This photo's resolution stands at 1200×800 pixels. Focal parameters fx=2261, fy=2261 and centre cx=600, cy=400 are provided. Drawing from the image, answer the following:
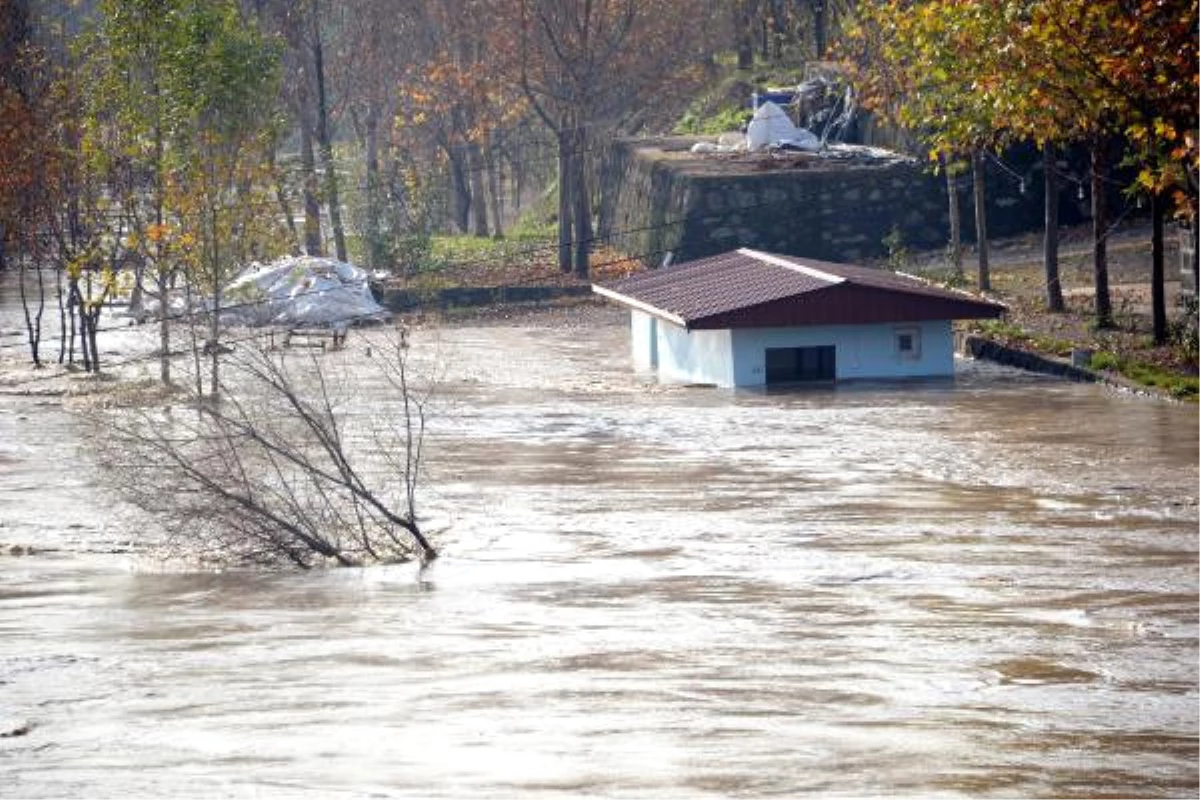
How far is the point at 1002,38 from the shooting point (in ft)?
98.3

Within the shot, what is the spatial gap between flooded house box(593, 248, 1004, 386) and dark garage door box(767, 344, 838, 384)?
0.05 feet

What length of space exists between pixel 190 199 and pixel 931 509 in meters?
20.2

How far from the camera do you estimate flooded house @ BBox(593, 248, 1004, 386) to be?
34156 mm

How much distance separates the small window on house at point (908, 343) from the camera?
3531cm

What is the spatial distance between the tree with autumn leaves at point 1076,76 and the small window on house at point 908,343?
9.84 ft

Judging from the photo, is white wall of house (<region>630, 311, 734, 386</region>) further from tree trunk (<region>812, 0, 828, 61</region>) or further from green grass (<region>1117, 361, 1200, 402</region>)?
tree trunk (<region>812, 0, 828, 61</region>)

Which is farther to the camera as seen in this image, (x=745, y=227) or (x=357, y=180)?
(x=357, y=180)

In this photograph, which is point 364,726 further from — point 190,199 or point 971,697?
point 190,199

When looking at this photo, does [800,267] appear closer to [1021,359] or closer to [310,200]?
[1021,359]

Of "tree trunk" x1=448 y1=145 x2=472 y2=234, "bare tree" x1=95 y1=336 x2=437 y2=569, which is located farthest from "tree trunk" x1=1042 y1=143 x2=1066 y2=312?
"tree trunk" x1=448 y1=145 x2=472 y2=234

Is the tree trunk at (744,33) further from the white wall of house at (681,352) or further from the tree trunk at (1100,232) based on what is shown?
the tree trunk at (1100,232)

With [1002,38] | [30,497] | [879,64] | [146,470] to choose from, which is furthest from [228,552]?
[879,64]

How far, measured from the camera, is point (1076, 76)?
2908cm

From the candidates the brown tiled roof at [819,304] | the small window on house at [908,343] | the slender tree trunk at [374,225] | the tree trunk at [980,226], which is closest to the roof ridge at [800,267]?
the brown tiled roof at [819,304]
